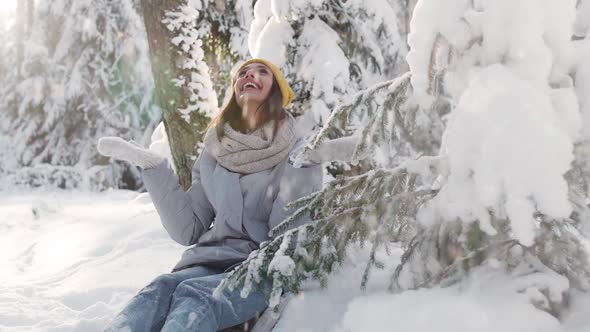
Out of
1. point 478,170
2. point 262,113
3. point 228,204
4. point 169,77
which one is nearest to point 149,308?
point 228,204

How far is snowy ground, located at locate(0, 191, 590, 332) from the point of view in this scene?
5.17 feet

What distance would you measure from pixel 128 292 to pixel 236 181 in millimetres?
1371

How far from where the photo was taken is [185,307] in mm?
2322

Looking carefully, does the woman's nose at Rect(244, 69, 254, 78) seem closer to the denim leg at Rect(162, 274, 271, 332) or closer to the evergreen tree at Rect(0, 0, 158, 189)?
the denim leg at Rect(162, 274, 271, 332)

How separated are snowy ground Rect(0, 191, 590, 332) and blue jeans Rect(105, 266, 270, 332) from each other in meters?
0.27

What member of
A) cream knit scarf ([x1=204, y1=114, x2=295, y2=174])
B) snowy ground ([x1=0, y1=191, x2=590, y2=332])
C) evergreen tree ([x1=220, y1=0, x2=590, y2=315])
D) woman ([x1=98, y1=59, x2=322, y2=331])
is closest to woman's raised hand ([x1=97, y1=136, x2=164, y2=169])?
woman ([x1=98, y1=59, x2=322, y2=331])

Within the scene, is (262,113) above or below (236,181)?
above

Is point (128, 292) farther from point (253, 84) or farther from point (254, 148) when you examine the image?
point (253, 84)

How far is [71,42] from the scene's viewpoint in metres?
14.6

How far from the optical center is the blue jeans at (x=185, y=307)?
2264 millimetres

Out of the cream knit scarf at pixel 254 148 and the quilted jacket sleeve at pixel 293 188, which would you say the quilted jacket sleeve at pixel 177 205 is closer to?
the cream knit scarf at pixel 254 148

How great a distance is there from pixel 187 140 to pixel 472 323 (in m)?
3.93

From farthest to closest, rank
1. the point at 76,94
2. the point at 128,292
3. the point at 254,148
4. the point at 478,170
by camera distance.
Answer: the point at 76,94, the point at 128,292, the point at 254,148, the point at 478,170

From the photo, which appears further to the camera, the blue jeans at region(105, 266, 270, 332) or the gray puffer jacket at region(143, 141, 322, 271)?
the gray puffer jacket at region(143, 141, 322, 271)
